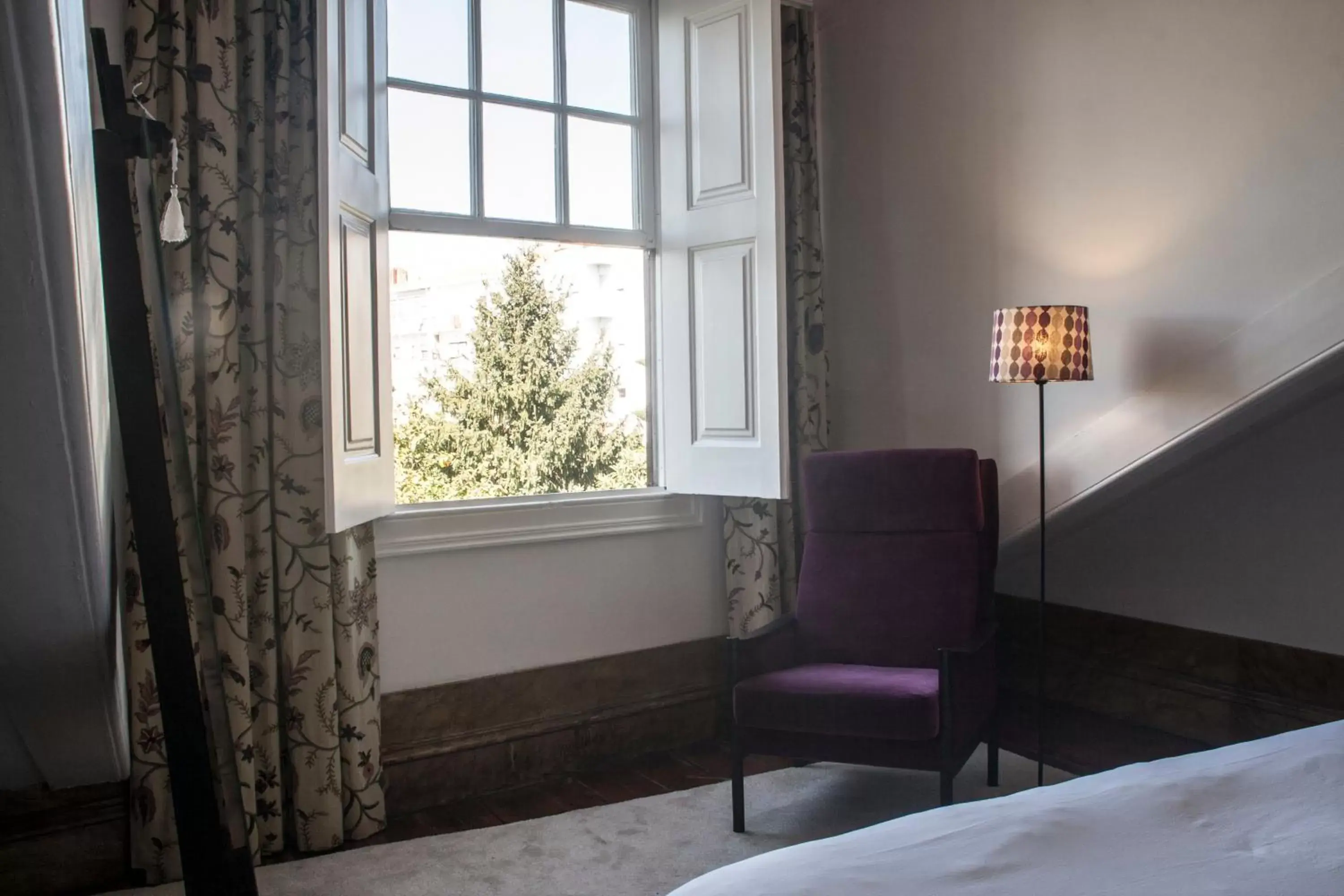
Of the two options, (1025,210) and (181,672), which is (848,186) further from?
(181,672)

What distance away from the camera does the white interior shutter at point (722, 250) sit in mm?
3307

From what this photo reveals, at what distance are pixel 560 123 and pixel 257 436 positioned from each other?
1.57 meters

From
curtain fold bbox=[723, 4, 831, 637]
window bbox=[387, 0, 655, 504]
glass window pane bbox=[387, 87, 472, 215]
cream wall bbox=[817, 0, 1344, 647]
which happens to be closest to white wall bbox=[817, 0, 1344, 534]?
cream wall bbox=[817, 0, 1344, 647]

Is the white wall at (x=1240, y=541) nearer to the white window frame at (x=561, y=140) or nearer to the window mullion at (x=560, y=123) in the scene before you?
the white window frame at (x=561, y=140)

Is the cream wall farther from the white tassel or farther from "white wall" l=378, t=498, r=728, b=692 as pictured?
the white tassel

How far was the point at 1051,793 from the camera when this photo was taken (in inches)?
50.3

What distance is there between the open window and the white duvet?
6.71ft

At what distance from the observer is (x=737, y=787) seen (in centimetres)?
282

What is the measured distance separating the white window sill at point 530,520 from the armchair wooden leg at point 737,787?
97cm

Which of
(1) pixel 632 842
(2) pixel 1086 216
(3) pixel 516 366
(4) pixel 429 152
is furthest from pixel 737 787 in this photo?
(4) pixel 429 152

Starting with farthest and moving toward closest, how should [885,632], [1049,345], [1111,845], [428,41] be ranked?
[428,41], [885,632], [1049,345], [1111,845]

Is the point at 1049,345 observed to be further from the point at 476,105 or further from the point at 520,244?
the point at 476,105

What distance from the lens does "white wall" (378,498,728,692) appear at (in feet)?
10.3

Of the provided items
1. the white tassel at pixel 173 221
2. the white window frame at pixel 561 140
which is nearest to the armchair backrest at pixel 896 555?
the white window frame at pixel 561 140
